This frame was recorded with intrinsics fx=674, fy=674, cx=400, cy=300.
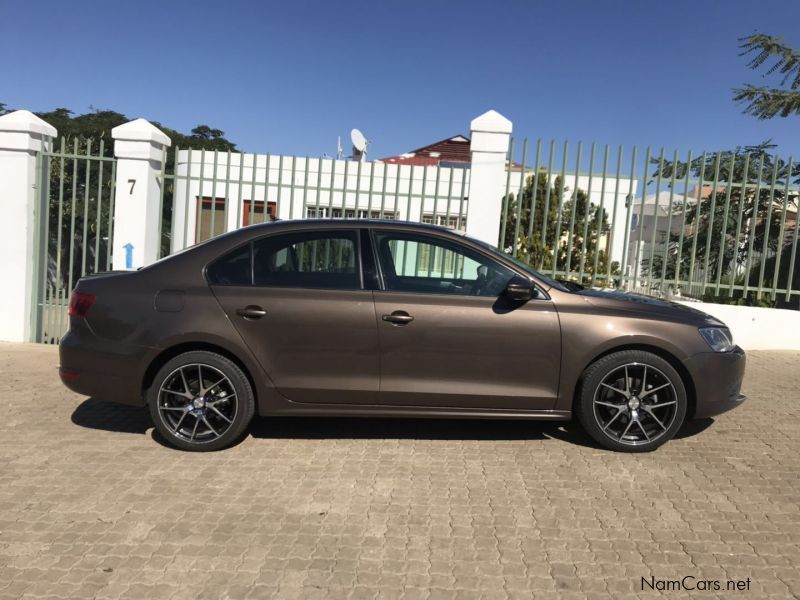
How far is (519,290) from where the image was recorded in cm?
454

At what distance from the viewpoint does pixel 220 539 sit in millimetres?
3488

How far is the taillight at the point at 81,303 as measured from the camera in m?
4.74

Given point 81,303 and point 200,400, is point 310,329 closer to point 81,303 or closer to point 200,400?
point 200,400

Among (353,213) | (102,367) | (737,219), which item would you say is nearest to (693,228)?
(737,219)

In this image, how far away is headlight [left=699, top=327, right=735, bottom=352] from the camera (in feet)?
15.6

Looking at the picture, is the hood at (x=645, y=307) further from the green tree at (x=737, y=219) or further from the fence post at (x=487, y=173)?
the green tree at (x=737, y=219)

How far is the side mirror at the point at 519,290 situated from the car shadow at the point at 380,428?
3.57ft

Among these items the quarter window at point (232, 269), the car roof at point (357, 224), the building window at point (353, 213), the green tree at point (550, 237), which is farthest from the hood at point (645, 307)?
the green tree at point (550, 237)

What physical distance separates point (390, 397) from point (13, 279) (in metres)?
6.17

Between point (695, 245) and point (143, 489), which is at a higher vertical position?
point (695, 245)

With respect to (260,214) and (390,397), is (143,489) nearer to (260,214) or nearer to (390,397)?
(390,397)

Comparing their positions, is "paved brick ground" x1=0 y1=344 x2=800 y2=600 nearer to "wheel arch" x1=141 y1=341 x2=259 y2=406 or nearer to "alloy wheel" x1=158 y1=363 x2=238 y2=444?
"alloy wheel" x1=158 y1=363 x2=238 y2=444

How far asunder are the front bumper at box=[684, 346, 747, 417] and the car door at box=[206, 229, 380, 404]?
7.33 ft

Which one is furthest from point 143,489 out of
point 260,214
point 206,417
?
point 260,214
